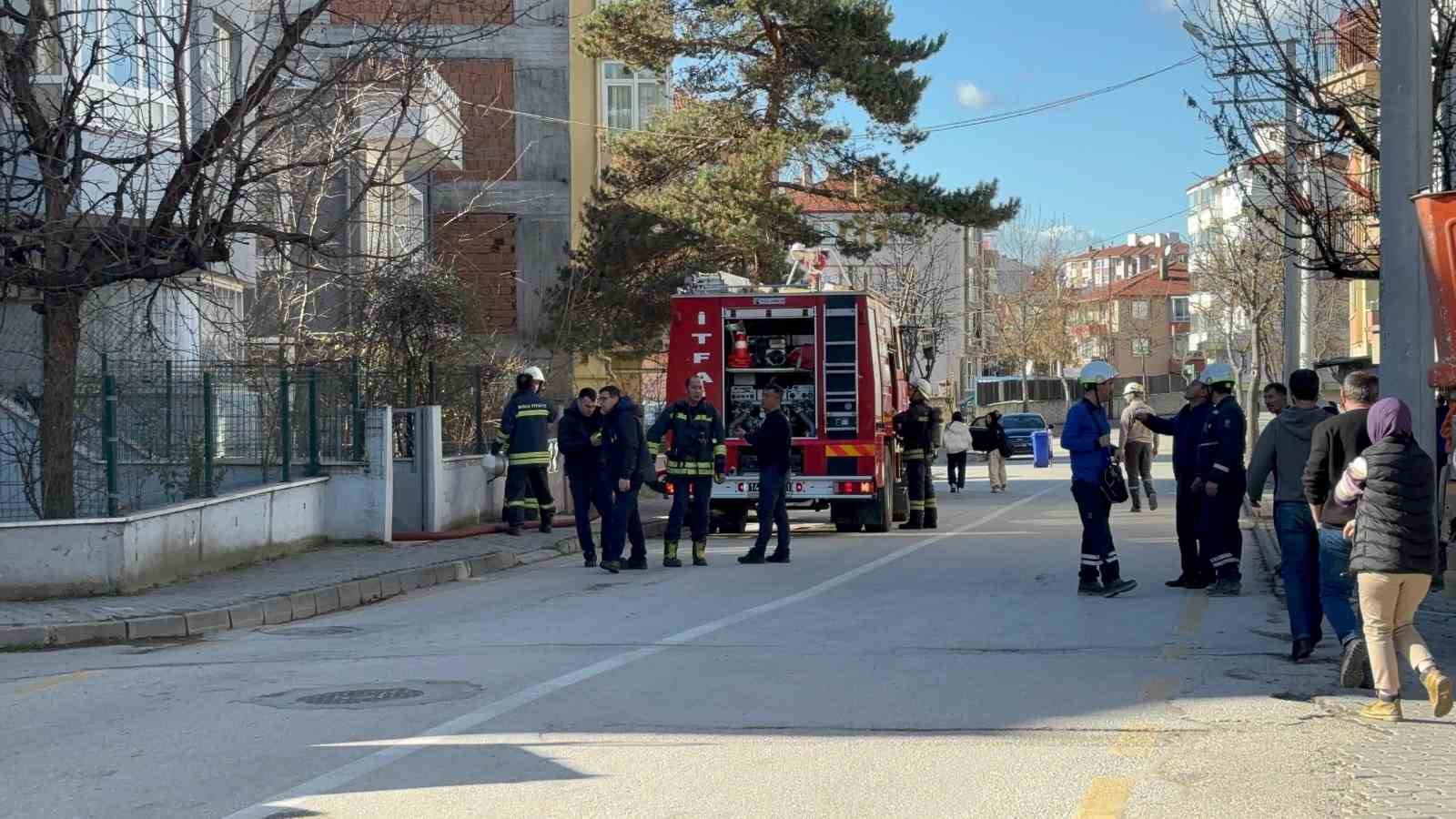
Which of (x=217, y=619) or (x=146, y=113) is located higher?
(x=146, y=113)

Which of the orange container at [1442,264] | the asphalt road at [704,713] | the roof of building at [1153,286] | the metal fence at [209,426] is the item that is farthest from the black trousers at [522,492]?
the roof of building at [1153,286]

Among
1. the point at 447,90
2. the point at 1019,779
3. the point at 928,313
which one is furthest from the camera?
the point at 928,313

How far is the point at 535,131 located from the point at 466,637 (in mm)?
28651

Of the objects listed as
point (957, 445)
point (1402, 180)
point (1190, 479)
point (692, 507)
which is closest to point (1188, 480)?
point (1190, 479)

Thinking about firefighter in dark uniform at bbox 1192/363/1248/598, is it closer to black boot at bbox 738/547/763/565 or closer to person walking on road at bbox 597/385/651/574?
black boot at bbox 738/547/763/565

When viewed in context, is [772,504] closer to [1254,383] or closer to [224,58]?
[224,58]

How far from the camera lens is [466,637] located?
11.5 metres

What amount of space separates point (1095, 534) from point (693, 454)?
4781 millimetres

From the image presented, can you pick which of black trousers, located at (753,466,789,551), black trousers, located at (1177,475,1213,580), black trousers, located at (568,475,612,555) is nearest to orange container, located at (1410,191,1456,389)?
black trousers, located at (1177,475,1213,580)

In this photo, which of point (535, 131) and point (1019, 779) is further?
point (535, 131)

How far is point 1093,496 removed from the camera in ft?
44.4

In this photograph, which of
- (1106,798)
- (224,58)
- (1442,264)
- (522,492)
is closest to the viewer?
(1106,798)

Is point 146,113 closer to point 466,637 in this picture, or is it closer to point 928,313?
point 466,637

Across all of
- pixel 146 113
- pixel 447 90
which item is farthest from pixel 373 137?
A: pixel 146 113
